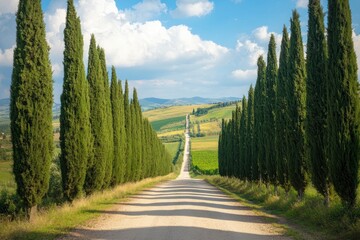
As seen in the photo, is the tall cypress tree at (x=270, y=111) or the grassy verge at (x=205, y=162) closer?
the tall cypress tree at (x=270, y=111)

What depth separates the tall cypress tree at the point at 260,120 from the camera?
26.3 m

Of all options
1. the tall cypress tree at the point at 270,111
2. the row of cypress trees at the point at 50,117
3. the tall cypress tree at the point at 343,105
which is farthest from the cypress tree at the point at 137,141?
the tall cypress tree at the point at 343,105

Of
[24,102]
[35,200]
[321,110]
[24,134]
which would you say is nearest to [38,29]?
[24,102]

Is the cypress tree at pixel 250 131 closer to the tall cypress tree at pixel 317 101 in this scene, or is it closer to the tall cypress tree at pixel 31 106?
the tall cypress tree at pixel 317 101

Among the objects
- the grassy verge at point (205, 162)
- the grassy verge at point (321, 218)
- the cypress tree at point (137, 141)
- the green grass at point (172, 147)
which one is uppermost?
the cypress tree at point (137, 141)

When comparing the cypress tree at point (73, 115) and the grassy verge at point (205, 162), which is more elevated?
the cypress tree at point (73, 115)

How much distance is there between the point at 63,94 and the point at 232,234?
10815 mm

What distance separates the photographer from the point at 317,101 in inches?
598

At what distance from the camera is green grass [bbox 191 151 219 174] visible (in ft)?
312

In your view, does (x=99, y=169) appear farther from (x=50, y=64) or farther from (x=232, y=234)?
(x=232, y=234)

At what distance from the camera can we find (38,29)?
13305 millimetres

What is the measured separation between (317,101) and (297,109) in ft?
10.9

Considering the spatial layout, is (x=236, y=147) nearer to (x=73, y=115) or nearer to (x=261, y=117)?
(x=261, y=117)

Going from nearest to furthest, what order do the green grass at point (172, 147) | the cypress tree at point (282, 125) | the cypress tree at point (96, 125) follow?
the cypress tree at point (282, 125), the cypress tree at point (96, 125), the green grass at point (172, 147)
